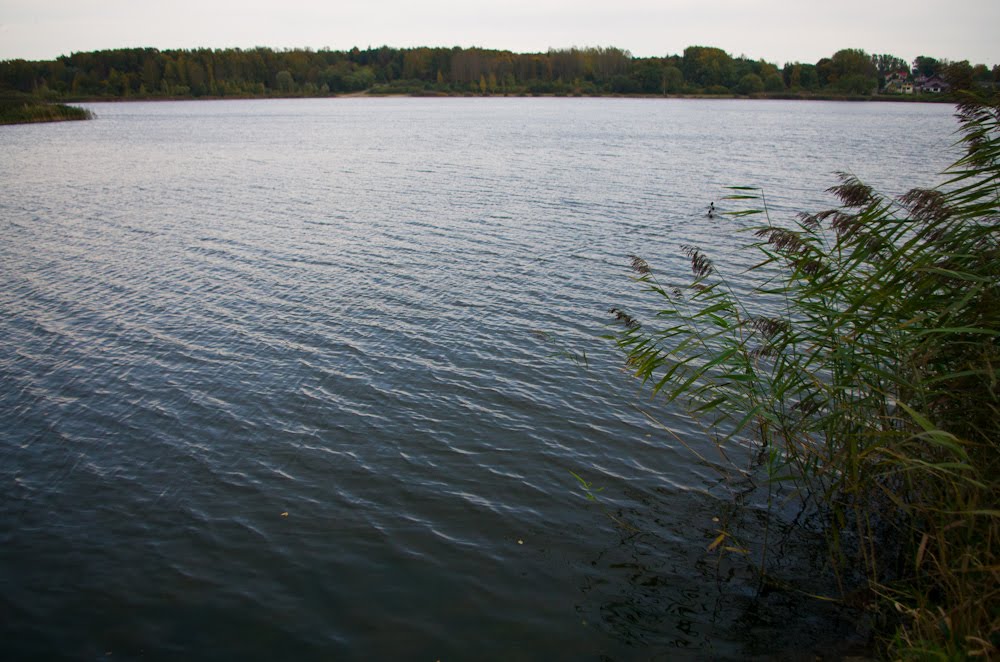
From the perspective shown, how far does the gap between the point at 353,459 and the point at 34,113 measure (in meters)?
114

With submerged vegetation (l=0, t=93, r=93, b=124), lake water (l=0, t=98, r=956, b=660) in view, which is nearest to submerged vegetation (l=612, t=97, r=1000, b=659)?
lake water (l=0, t=98, r=956, b=660)

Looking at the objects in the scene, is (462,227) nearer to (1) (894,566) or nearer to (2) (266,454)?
(2) (266,454)

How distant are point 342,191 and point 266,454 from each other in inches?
1192

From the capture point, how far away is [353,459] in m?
Result: 11.1

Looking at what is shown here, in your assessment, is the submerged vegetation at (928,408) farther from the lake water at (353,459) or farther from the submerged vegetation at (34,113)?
the submerged vegetation at (34,113)

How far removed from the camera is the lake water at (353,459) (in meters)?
7.52

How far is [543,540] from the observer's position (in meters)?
9.03

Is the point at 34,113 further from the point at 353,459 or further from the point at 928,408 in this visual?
the point at 928,408

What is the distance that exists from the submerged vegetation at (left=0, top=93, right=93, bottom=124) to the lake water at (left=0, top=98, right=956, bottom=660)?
83907 mm

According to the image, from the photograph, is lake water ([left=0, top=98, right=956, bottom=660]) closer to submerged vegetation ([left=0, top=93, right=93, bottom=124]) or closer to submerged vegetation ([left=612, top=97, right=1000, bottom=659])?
submerged vegetation ([left=612, top=97, right=1000, bottom=659])

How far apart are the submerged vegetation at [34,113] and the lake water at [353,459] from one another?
275 ft

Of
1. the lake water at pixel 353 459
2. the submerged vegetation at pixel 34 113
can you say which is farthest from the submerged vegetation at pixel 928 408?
the submerged vegetation at pixel 34 113

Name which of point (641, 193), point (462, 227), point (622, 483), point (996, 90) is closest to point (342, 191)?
point (462, 227)

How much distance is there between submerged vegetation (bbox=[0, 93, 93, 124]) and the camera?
3617 inches
